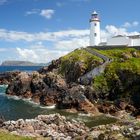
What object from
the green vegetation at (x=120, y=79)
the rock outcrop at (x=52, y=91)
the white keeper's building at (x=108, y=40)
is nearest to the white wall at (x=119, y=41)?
the white keeper's building at (x=108, y=40)

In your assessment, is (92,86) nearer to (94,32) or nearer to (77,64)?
(77,64)

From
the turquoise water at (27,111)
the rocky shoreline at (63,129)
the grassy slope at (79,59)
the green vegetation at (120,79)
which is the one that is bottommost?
the turquoise water at (27,111)

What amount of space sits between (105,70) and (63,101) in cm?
1565

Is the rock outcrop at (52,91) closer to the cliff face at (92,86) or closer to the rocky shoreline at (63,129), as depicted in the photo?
the cliff face at (92,86)

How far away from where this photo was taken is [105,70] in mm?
85875

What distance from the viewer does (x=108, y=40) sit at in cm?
11250

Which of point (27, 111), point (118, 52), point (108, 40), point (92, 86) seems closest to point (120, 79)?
point (92, 86)

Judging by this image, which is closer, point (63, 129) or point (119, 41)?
point (63, 129)

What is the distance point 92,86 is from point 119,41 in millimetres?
31918

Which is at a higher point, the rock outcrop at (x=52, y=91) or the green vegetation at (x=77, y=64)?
the green vegetation at (x=77, y=64)

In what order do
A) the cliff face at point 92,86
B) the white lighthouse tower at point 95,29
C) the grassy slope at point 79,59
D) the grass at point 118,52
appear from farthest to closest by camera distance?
the white lighthouse tower at point 95,29
the grass at point 118,52
the grassy slope at point 79,59
the cliff face at point 92,86

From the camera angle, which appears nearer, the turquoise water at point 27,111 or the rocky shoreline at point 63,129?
the rocky shoreline at point 63,129

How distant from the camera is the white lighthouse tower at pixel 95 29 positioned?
114062 millimetres

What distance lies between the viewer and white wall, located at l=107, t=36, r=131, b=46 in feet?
353
